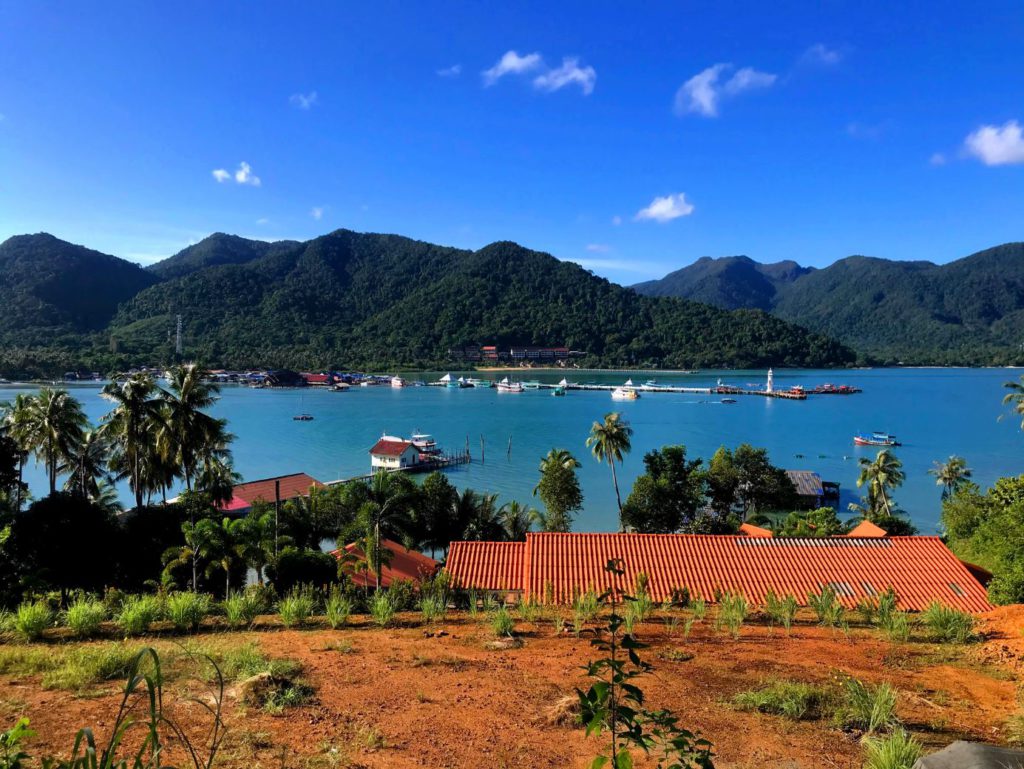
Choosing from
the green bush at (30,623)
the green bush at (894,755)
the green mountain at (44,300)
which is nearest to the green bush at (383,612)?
the green bush at (30,623)

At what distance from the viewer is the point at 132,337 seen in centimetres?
16188

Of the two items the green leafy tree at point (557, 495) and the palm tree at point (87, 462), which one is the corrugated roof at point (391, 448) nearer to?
the green leafy tree at point (557, 495)

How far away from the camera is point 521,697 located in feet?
18.3

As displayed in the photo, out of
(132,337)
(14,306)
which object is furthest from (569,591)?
(14,306)

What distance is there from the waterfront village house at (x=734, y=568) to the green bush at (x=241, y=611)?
484 cm

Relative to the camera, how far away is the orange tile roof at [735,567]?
461 inches

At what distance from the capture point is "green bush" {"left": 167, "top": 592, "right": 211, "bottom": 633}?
7.66 m

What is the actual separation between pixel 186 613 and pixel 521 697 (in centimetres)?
466

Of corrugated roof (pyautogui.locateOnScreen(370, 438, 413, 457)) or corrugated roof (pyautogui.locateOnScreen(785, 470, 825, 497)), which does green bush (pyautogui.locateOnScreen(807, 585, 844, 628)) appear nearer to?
corrugated roof (pyautogui.locateOnScreen(785, 470, 825, 497))

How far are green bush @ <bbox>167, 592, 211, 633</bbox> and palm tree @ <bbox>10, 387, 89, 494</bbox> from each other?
17825 mm

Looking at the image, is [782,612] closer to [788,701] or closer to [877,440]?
[788,701]

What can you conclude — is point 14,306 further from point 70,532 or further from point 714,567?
point 714,567

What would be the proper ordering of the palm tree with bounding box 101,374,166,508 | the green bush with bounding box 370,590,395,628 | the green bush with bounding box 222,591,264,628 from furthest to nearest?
the palm tree with bounding box 101,374,166,508
the green bush with bounding box 370,590,395,628
the green bush with bounding box 222,591,264,628

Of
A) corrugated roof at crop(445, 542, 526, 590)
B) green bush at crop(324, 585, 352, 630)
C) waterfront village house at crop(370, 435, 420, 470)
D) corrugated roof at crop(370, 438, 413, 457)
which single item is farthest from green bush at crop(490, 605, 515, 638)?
corrugated roof at crop(370, 438, 413, 457)
